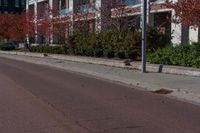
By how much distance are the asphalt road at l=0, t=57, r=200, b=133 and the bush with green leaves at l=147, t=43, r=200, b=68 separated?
19.0 feet

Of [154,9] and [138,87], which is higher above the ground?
[154,9]

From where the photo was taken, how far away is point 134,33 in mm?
32062

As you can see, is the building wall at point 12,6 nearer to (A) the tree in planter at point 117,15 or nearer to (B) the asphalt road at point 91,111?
(A) the tree in planter at point 117,15

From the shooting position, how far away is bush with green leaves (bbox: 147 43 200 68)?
2278cm

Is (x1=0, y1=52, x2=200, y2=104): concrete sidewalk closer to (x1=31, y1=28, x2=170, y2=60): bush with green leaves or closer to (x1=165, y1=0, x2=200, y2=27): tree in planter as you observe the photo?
(x1=165, y1=0, x2=200, y2=27): tree in planter

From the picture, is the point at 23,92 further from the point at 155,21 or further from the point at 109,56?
the point at 155,21

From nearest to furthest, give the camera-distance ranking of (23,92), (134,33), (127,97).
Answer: (127,97) < (23,92) < (134,33)

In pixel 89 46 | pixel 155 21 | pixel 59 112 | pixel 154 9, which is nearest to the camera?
pixel 59 112

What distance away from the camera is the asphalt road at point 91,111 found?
9953 millimetres

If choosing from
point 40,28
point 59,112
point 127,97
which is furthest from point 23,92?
point 40,28

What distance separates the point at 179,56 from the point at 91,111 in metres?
12.6

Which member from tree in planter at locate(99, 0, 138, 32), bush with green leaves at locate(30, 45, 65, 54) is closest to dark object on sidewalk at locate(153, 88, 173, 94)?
tree in planter at locate(99, 0, 138, 32)

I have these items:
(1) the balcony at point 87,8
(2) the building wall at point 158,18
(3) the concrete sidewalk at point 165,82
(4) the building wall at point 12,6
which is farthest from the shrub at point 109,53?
(4) the building wall at point 12,6

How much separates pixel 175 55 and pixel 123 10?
51.4 ft
